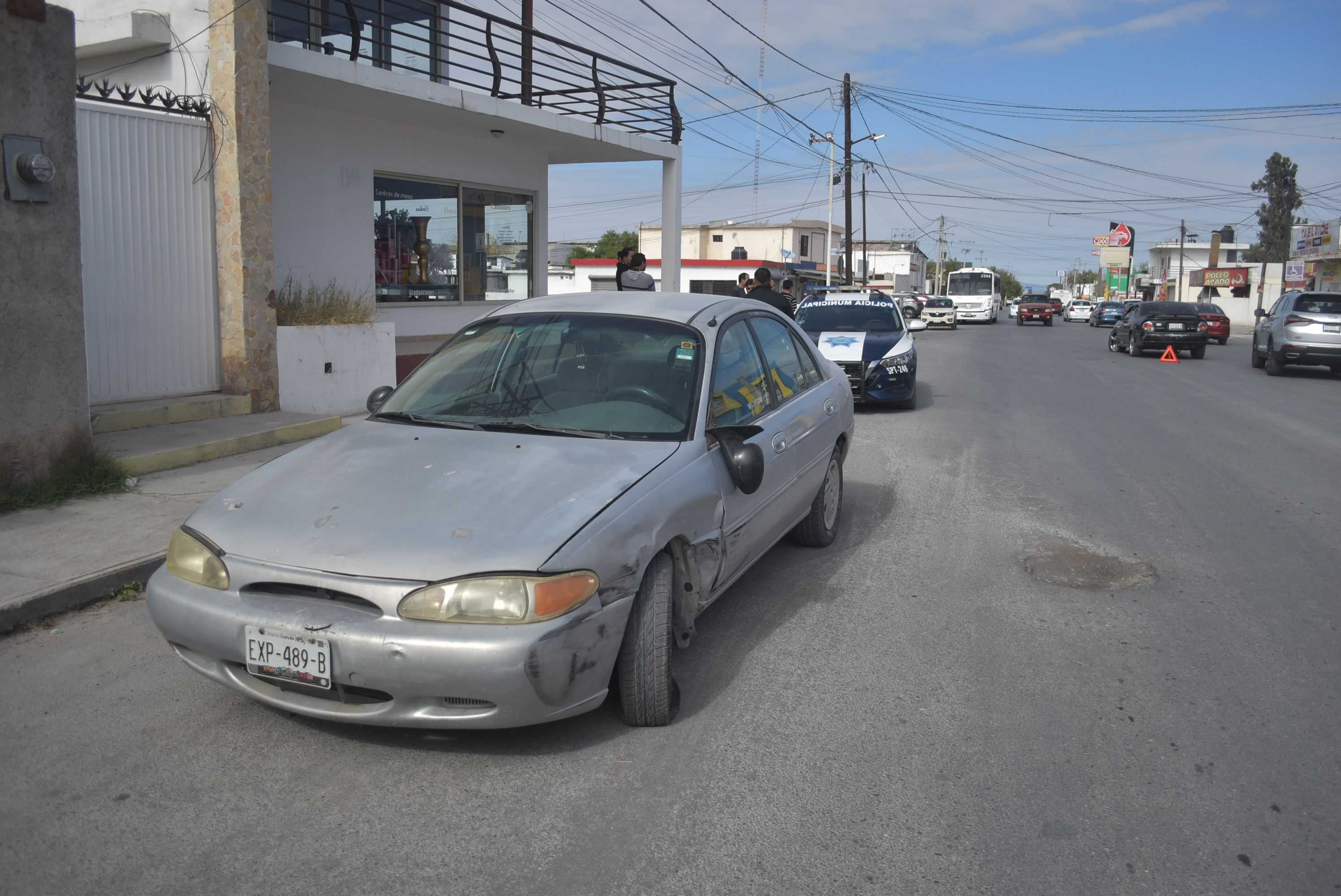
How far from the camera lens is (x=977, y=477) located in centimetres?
895

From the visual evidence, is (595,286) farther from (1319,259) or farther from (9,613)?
(9,613)

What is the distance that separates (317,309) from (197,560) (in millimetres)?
7480

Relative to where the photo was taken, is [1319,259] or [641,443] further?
[1319,259]

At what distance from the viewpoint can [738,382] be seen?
508 centimetres

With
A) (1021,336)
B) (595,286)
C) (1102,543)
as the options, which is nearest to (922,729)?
(1102,543)

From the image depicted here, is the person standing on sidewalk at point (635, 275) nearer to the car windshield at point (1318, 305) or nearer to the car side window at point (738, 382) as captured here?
the car side window at point (738, 382)

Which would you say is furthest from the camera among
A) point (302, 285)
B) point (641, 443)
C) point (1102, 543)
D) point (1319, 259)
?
point (1319, 259)

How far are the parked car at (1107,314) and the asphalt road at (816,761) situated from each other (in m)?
52.9

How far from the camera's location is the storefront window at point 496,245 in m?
15.5

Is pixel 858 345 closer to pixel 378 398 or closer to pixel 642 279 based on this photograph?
pixel 642 279

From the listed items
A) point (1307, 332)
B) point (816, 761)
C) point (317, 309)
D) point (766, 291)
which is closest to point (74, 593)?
point (816, 761)

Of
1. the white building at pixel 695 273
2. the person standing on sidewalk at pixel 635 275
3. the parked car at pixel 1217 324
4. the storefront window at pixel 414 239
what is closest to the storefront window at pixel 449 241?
the storefront window at pixel 414 239

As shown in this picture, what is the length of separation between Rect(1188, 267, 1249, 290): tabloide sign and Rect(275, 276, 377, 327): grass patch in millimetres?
71757

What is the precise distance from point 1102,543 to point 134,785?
555 cm
